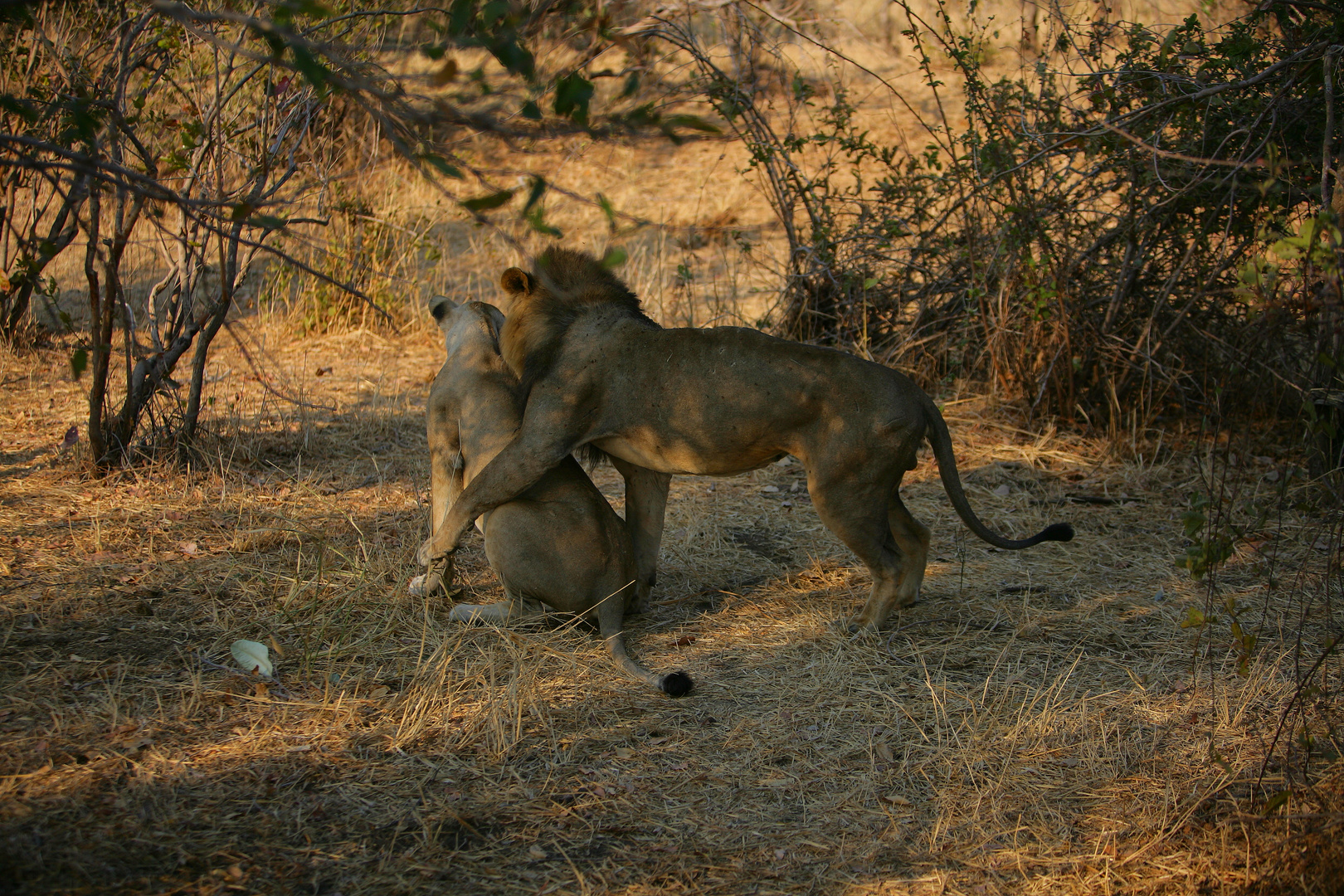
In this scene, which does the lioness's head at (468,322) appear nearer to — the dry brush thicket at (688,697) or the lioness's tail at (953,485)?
the dry brush thicket at (688,697)

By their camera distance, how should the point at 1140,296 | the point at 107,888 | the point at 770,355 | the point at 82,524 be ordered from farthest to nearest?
the point at 1140,296 < the point at 82,524 < the point at 770,355 < the point at 107,888

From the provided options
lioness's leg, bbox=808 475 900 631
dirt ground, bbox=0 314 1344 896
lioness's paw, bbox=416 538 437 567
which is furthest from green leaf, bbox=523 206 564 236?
lioness's paw, bbox=416 538 437 567

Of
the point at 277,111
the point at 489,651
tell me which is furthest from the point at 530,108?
the point at 277,111

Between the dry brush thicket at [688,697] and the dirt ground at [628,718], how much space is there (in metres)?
0.01

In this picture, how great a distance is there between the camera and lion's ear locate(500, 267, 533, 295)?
4504 mm

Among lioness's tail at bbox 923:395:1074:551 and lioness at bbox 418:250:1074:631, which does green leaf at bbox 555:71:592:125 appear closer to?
lioness at bbox 418:250:1074:631

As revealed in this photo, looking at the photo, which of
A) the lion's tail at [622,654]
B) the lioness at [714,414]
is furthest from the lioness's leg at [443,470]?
the lion's tail at [622,654]

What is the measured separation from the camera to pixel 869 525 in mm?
4324

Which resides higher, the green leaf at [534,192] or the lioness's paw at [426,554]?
the green leaf at [534,192]

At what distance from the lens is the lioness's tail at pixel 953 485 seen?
4.41m

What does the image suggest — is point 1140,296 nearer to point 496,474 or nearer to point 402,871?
point 496,474

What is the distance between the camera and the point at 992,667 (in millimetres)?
4199

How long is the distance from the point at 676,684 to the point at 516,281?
186cm

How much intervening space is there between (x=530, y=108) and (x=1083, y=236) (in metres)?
5.58
